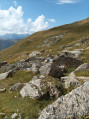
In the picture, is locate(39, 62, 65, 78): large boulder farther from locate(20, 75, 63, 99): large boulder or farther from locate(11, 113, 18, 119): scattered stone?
locate(11, 113, 18, 119): scattered stone

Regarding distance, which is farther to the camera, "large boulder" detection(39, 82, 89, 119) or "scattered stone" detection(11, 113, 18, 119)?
"scattered stone" detection(11, 113, 18, 119)

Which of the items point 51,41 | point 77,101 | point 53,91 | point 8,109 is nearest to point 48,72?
point 53,91

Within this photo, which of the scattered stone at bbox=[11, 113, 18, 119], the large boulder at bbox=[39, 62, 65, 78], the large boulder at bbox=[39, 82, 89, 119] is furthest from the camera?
the large boulder at bbox=[39, 62, 65, 78]

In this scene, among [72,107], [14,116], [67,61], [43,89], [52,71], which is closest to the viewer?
[72,107]

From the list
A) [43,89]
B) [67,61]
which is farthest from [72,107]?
[67,61]

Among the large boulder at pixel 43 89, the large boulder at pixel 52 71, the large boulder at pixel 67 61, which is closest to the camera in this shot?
the large boulder at pixel 43 89

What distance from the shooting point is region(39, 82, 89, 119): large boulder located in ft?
31.8

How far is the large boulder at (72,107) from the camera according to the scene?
969cm

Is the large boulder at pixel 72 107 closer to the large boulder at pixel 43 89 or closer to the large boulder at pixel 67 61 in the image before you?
the large boulder at pixel 43 89

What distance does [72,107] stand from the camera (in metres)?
10.1

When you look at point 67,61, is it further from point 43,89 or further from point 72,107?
point 72,107

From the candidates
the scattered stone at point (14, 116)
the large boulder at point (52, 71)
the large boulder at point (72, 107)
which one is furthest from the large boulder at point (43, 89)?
the large boulder at point (52, 71)

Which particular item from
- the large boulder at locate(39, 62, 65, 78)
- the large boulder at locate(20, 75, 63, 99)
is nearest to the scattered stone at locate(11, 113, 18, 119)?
the large boulder at locate(20, 75, 63, 99)

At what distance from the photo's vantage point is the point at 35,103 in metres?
14.8
